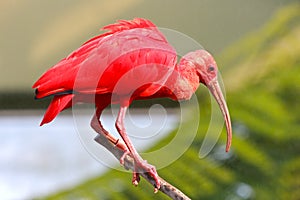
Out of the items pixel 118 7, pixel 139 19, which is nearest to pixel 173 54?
pixel 139 19

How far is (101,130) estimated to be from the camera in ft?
1.06

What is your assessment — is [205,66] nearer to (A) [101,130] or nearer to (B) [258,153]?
(A) [101,130]

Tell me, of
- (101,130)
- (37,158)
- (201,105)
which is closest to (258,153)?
(201,105)

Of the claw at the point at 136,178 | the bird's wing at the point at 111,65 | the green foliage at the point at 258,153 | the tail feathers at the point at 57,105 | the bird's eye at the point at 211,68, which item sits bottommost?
the green foliage at the point at 258,153

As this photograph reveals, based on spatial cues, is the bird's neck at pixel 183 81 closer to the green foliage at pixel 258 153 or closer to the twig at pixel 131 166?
the twig at pixel 131 166

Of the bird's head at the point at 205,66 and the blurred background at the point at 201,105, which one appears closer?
the bird's head at the point at 205,66

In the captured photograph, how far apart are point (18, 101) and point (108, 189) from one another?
1.08 meters

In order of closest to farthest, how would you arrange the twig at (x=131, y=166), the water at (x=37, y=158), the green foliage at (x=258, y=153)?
the twig at (x=131, y=166) < the green foliage at (x=258, y=153) < the water at (x=37, y=158)

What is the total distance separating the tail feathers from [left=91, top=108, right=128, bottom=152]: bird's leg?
2cm

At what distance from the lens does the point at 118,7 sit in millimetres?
1765

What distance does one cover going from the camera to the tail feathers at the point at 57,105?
30cm

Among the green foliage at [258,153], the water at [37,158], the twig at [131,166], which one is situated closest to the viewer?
the twig at [131,166]

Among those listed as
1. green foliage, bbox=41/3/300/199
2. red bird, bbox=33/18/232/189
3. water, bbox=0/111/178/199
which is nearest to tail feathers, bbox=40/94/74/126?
red bird, bbox=33/18/232/189

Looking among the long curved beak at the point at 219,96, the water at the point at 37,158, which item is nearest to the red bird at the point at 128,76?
the long curved beak at the point at 219,96
